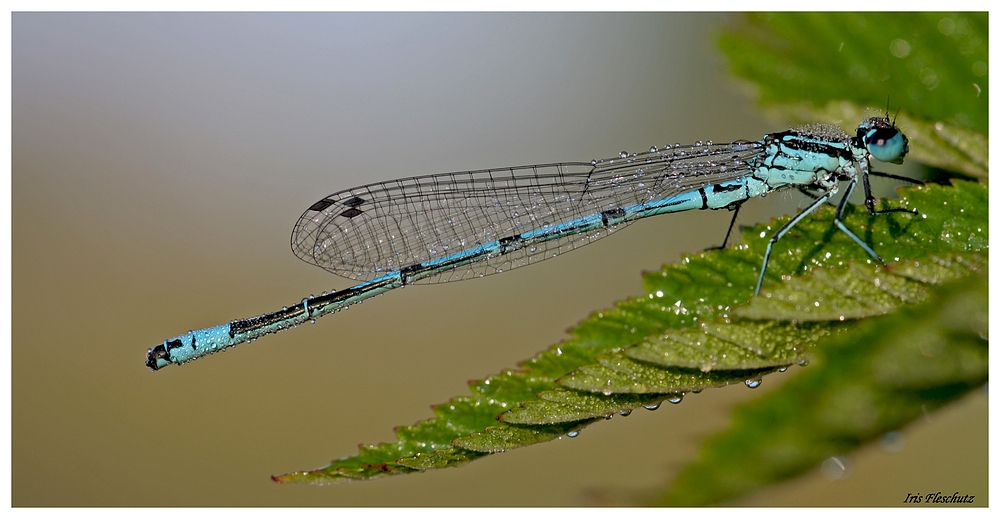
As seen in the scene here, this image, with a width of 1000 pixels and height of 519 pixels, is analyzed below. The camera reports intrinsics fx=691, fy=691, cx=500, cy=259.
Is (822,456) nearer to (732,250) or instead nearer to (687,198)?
(732,250)

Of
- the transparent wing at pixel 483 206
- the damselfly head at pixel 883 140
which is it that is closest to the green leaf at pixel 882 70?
the damselfly head at pixel 883 140

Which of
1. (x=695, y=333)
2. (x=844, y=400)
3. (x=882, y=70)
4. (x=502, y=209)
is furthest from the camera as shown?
(x=502, y=209)

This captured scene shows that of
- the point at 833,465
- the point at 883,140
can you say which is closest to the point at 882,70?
the point at 883,140

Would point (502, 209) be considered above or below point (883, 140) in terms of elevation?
above

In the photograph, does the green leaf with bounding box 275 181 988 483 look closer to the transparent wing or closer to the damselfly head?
the damselfly head

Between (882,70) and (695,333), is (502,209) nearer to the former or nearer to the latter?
(882,70)

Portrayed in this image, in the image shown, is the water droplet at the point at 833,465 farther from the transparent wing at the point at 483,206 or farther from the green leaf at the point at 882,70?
the transparent wing at the point at 483,206

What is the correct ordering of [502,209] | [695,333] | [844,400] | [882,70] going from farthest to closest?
[502,209] → [882,70] → [695,333] → [844,400]
